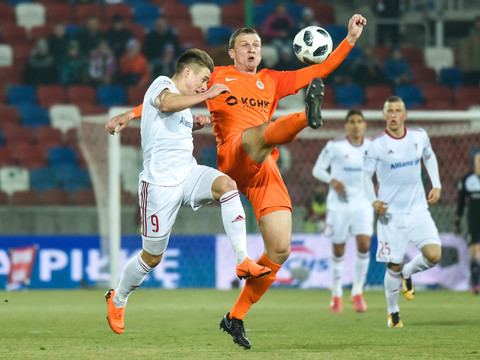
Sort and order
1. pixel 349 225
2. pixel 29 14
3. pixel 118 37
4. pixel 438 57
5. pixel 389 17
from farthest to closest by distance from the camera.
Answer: pixel 389 17 → pixel 438 57 → pixel 29 14 → pixel 118 37 → pixel 349 225

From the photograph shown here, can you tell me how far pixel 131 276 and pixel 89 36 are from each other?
12446 millimetres

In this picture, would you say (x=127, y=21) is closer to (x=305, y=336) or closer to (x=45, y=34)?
(x=45, y=34)

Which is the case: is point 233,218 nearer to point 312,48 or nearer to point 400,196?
point 312,48

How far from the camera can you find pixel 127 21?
Result: 67.1 ft

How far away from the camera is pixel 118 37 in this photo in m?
18.7

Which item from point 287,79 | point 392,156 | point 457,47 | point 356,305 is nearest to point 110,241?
point 356,305

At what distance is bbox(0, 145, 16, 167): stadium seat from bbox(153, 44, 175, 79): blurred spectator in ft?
10.5

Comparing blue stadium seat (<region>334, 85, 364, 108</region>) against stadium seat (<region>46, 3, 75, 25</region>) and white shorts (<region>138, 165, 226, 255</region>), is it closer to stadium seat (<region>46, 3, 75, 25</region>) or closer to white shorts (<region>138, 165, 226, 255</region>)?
stadium seat (<region>46, 3, 75, 25</region>)

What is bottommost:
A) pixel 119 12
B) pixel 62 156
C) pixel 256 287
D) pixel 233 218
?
pixel 62 156

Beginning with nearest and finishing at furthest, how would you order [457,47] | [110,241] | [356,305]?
[356,305] < [110,241] < [457,47]

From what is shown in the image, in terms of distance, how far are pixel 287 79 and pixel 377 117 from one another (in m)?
6.57

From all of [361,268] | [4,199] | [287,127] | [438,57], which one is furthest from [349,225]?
[438,57]

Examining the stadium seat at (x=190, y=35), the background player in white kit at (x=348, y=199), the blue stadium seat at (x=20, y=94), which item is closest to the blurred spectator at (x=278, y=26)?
the stadium seat at (x=190, y=35)

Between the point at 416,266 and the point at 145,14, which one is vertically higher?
the point at 145,14
